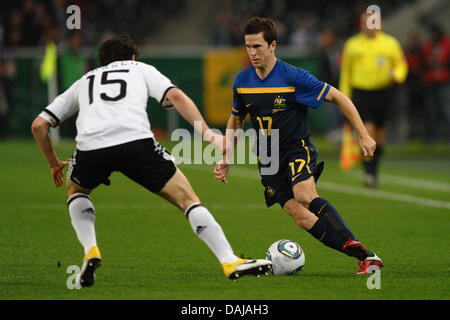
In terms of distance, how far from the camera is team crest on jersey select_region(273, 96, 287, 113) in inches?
308

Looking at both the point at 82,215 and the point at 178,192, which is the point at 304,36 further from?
the point at 178,192

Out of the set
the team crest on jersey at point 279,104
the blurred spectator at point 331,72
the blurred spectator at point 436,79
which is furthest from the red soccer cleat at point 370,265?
the blurred spectator at point 436,79

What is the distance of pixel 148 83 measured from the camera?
6.81 meters

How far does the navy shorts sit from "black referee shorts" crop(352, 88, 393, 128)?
23.5 ft

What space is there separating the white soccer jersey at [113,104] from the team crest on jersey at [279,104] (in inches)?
51.4

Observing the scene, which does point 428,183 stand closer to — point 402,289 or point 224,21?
point 402,289

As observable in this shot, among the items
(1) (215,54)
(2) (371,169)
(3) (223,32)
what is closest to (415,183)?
(2) (371,169)

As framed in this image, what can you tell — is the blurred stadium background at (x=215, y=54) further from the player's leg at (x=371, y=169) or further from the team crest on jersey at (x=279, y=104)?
the team crest on jersey at (x=279, y=104)

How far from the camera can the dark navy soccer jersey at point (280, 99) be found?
7.75m

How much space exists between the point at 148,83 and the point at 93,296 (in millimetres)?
1488

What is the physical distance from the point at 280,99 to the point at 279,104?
41 millimetres

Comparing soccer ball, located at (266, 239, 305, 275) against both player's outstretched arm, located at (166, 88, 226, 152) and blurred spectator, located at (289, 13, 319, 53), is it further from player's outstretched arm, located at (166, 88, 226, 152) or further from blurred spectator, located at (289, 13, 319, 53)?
blurred spectator, located at (289, 13, 319, 53)

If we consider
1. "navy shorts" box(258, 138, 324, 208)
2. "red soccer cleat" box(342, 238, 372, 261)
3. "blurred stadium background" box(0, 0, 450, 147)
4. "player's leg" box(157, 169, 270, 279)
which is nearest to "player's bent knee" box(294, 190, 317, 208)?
"navy shorts" box(258, 138, 324, 208)
